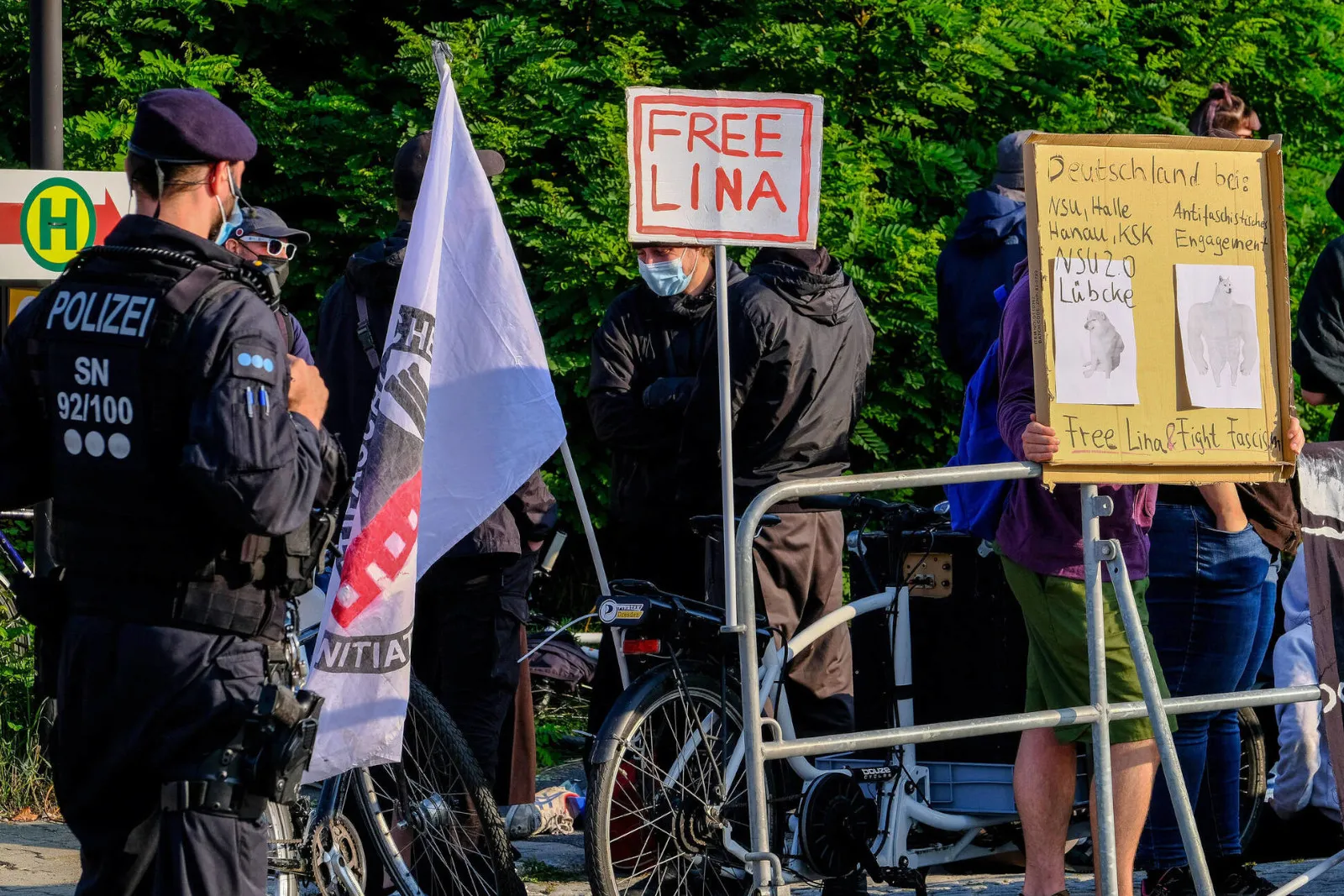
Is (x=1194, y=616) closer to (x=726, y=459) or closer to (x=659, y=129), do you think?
(x=726, y=459)

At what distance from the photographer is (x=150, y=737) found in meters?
3.55

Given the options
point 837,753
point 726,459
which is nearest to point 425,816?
point 837,753

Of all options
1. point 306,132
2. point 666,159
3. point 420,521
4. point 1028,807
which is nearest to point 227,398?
point 420,521

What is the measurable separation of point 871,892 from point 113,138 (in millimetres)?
5398

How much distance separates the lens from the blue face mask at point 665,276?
6.49 m

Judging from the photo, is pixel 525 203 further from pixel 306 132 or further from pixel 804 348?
pixel 804 348

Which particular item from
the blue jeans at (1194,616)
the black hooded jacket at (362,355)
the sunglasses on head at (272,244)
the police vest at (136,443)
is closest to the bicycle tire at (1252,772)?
the blue jeans at (1194,616)

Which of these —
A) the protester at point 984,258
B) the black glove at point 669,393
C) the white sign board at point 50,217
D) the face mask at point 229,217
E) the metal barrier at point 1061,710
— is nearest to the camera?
the face mask at point 229,217

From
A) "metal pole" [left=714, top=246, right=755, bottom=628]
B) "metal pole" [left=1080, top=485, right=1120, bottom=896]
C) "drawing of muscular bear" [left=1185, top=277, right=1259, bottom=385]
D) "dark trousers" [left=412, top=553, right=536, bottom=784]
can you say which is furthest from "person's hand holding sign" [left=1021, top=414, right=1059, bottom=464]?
"dark trousers" [left=412, top=553, right=536, bottom=784]

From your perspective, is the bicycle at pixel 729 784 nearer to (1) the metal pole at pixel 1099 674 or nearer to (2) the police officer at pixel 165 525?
(1) the metal pole at pixel 1099 674

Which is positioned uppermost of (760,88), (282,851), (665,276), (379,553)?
(760,88)

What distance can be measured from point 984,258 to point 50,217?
11.8 ft

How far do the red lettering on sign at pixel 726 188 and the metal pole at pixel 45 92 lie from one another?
10.1ft

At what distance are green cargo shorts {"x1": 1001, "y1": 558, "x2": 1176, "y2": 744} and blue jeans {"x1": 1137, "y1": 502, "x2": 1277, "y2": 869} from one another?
1.50 feet
